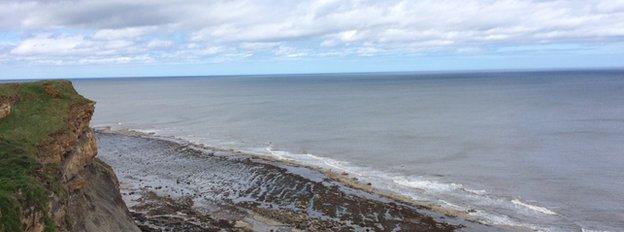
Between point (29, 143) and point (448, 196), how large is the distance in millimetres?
35496

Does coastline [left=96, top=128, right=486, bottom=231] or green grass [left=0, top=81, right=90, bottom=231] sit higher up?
green grass [left=0, top=81, right=90, bottom=231]

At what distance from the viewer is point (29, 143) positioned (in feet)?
77.7

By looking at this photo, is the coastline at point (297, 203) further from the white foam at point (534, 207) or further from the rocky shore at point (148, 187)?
the white foam at point (534, 207)

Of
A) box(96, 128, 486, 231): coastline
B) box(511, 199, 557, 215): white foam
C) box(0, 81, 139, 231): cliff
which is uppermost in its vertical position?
box(0, 81, 139, 231): cliff

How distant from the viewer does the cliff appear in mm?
18969

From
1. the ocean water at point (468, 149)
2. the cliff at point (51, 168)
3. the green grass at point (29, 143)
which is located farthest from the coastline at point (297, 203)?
the green grass at point (29, 143)

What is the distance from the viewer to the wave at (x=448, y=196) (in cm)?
4116

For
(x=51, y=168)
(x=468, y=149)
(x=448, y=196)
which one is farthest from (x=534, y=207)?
(x=51, y=168)

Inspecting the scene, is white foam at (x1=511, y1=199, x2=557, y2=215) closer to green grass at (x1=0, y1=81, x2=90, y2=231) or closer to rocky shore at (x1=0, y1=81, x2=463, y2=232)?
rocky shore at (x1=0, y1=81, x2=463, y2=232)

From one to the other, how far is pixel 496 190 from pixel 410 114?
67657 mm

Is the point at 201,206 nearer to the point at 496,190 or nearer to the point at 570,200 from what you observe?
the point at 496,190

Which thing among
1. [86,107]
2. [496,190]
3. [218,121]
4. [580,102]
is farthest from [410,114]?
[86,107]

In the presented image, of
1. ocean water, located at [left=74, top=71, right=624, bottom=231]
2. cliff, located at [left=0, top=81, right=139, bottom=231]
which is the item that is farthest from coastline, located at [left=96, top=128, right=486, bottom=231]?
cliff, located at [left=0, top=81, right=139, bottom=231]

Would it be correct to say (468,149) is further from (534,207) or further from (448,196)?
(534,207)
